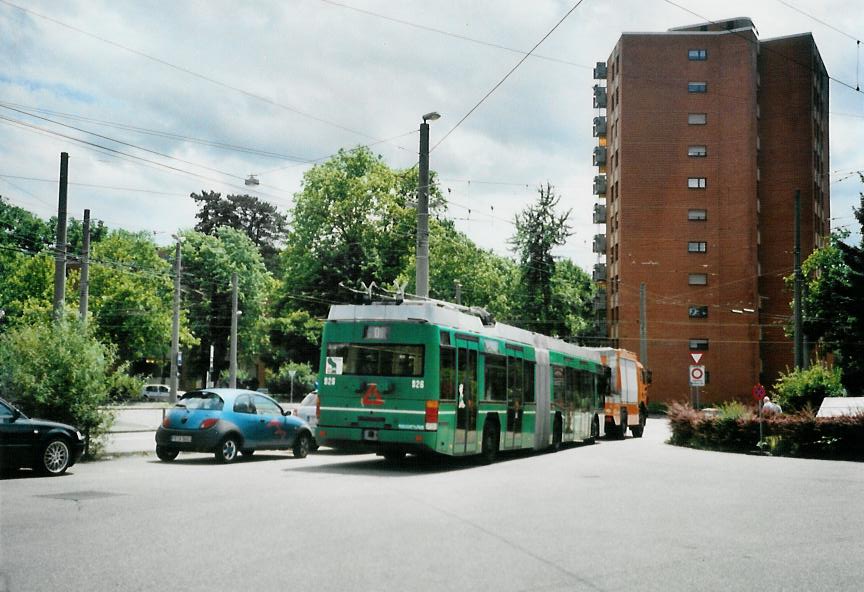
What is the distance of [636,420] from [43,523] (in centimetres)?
2949

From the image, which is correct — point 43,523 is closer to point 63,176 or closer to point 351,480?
point 351,480

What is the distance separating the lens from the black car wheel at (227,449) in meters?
18.9

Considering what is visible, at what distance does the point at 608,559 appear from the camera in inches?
334

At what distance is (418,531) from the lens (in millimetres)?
9859

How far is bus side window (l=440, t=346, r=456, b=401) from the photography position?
1770 cm

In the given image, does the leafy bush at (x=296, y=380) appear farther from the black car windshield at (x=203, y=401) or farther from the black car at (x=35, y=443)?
the black car at (x=35, y=443)

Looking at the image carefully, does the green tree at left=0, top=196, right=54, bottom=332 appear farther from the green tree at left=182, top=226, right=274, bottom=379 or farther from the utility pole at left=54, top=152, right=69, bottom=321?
the utility pole at left=54, top=152, right=69, bottom=321

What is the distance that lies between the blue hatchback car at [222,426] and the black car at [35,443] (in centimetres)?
332

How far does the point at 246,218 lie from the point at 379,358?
66381 millimetres

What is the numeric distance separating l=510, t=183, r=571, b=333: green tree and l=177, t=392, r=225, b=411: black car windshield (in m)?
44.2

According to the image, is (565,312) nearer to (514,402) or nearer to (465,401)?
(514,402)

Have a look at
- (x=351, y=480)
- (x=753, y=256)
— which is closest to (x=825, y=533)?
(x=351, y=480)

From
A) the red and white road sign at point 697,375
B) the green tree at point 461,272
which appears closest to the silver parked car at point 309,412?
the red and white road sign at point 697,375

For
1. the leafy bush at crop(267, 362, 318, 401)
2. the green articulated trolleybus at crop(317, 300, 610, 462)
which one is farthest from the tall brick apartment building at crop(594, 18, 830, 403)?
the green articulated trolleybus at crop(317, 300, 610, 462)
